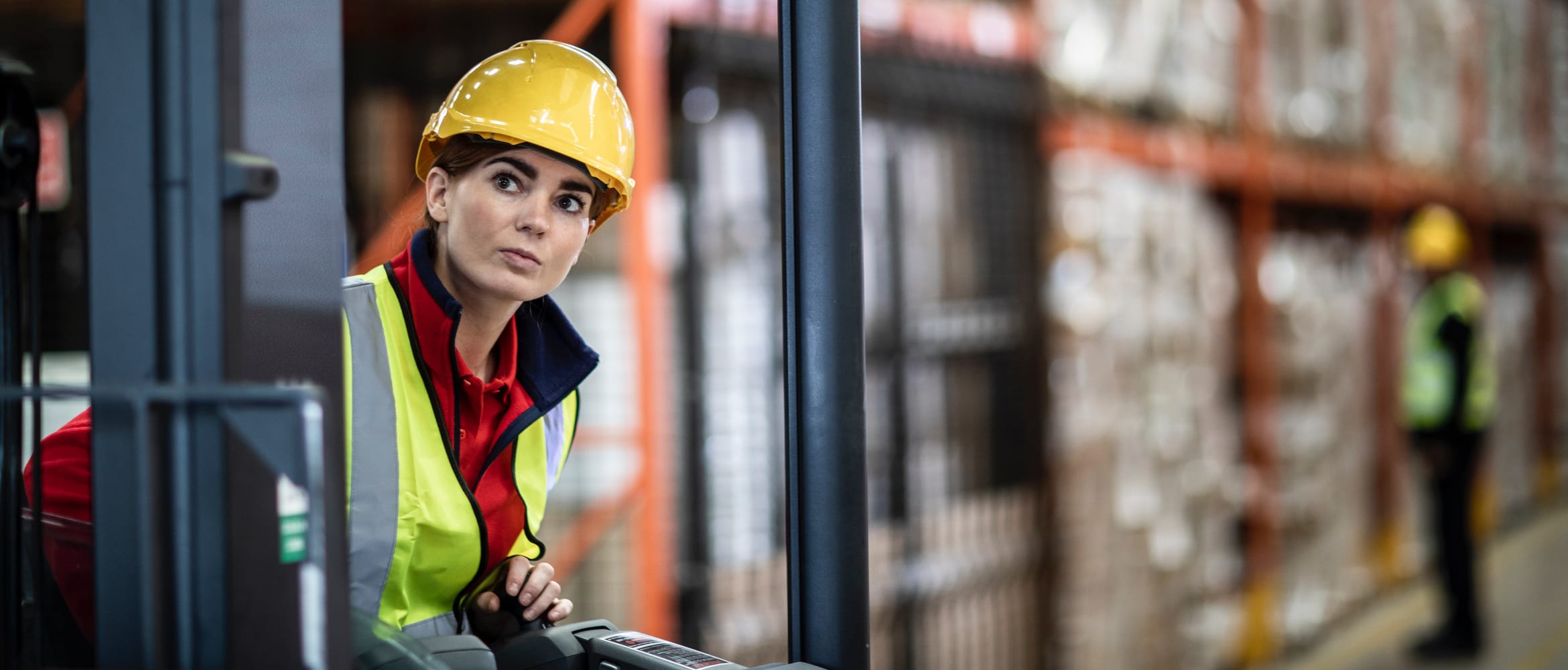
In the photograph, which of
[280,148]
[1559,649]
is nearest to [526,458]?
[280,148]

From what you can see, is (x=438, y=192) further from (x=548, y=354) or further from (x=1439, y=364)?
(x=1439, y=364)

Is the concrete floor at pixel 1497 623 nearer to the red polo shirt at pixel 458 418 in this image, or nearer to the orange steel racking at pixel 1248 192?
the orange steel racking at pixel 1248 192

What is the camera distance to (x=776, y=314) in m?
3.94

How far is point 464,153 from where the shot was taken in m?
1.22

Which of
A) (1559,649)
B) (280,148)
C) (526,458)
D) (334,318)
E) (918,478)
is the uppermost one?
(280,148)

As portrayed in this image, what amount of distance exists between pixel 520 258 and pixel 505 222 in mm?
38

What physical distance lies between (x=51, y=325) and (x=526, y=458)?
14.8 ft

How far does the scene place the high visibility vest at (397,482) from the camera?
1.16 m

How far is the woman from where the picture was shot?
1163 mm

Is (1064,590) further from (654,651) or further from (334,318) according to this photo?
(334,318)

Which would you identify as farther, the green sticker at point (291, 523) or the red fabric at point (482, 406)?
the red fabric at point (482, 406)

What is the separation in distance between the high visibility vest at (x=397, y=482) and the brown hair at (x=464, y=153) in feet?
0.38

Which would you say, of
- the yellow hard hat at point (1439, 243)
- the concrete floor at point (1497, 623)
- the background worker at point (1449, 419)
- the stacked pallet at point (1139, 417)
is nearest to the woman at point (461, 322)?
the stacked pallet at point (1139, 417)

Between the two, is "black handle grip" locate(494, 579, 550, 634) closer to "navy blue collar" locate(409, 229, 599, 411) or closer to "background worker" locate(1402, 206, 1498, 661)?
"navy blue collar" locate(409, 229, 599, 411)
